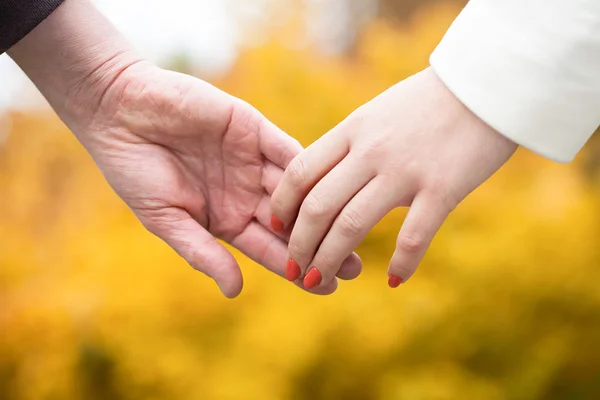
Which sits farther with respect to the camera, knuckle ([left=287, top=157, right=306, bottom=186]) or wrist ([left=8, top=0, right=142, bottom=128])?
wrist ([left=8, top=0, right=142, bottom=128])

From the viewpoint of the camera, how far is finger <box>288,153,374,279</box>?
0.56m

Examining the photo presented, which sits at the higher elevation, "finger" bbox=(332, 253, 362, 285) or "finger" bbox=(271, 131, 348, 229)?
"finger" bbox=(271, 131, 348, 229)

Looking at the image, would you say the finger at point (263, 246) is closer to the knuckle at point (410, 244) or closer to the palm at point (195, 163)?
the palm at point (195, 163)

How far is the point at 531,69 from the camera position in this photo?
0.51m

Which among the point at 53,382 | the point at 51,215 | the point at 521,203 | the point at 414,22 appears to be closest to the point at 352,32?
the point at 414,22

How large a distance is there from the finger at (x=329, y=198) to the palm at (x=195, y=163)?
140 mm

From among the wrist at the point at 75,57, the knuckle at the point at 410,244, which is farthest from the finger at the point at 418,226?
the wrist at the point at 75,57

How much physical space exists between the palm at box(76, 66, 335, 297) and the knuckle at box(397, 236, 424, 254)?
0.20m

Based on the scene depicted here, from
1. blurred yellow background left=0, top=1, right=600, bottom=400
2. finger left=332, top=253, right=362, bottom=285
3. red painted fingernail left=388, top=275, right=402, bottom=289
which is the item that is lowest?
blurred yellow background left=0, top=1, right=600, bottom=400

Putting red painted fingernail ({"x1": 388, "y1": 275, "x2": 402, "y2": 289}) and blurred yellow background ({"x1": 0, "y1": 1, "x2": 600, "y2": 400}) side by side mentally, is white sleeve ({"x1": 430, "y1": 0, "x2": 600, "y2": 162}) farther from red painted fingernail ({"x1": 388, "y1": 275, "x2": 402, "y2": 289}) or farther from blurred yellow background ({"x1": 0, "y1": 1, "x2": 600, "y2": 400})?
blurred yellow background ({"x1": 0, "y1": 1, "x2": 600, "y2": 400})

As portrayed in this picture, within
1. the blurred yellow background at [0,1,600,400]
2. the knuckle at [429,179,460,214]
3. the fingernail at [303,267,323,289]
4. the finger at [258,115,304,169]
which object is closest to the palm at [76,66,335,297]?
the finger at [258,115,304,169]

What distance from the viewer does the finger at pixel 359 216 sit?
21.9 inches

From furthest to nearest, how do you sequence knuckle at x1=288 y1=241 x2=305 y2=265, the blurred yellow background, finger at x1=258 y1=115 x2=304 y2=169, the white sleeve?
the blurred yellow background
finger at x1=258 y1=115 x2=304 y2=169
knuckle at x1=288 y1=241 x2=305 y2=265
the white sleeve

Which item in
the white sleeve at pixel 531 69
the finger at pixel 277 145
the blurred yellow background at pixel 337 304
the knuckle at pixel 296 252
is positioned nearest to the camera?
the white sleeve at pixel 531 69
